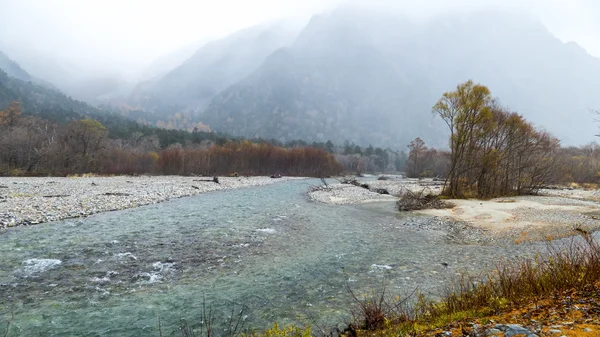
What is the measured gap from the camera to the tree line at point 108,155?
61.0 meters

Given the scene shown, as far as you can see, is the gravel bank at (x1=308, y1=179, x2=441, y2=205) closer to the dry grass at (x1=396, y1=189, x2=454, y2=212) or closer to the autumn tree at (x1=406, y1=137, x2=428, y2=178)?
the dry grass at (x1=396, y1=189, x2=454, y2=212)

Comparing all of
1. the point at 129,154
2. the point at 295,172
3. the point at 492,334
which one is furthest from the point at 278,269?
the point at 295,172

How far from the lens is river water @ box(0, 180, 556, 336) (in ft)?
23.1

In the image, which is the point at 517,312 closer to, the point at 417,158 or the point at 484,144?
the point at 484,144

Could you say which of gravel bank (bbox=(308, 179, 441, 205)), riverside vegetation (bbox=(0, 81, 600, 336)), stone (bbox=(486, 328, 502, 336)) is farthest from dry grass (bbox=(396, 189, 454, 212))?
stone (bbox=(486, 328, 502, 336))

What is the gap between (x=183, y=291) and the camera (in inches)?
332

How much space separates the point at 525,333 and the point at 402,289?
540 cm

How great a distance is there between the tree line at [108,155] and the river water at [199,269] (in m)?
59.2

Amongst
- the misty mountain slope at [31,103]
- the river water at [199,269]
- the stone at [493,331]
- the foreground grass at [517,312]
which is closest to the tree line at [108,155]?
the misty mountain slope at [31,103]

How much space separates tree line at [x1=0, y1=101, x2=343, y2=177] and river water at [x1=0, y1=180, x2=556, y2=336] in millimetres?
59208

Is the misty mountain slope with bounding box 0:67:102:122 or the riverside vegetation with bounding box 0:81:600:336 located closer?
the riverside vegetation with bounding box 0:81:600:336

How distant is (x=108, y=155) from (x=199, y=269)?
8033 cm

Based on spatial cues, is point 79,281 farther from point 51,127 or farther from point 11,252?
point 51,127

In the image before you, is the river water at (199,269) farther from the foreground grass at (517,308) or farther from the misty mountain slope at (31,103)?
the misty mountain slope at (31,103)
